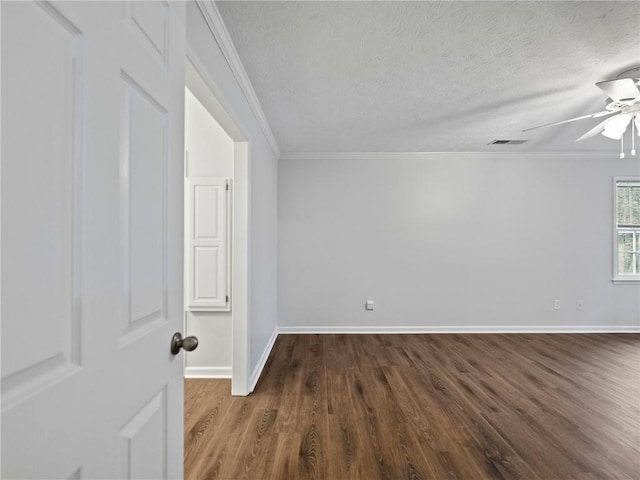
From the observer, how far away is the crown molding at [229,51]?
1749mm

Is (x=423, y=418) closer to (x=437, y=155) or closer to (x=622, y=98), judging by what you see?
(x=622, y=98)

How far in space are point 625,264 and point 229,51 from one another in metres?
5.85

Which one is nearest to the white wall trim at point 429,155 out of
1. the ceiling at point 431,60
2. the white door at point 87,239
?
the ceiling at point 431,60

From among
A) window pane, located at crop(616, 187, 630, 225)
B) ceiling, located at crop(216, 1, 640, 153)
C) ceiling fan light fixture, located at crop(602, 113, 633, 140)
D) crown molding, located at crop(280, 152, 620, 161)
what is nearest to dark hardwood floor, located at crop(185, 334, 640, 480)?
window pane, located at crop(616, 187, 630, 225)

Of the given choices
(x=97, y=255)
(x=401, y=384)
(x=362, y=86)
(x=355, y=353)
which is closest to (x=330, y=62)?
(x=362, y=86)

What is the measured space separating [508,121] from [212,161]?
9.97 feet

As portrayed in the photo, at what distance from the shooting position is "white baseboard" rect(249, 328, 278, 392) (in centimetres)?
295

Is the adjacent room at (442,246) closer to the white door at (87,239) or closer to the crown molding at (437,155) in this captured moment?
the crown molding at (437,155)

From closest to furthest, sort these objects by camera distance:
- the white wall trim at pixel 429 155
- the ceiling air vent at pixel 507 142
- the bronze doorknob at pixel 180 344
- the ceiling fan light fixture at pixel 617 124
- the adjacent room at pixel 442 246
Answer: the bronze doorknob at pixel 180 344
the adjacent room at pixel 442 246
the ceiling fan light fixture at pixel 617 124
the ceiling air vent at pixel 507 142
the white wall trim at pixel 429 155

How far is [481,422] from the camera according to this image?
93.4 inches

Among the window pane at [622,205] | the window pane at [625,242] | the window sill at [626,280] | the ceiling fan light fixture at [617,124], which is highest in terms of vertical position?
the ceiling fan light fixture at [617,124]

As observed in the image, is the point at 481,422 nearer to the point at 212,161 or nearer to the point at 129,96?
the point at 129,96

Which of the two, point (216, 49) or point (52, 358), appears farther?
point (216, 49)

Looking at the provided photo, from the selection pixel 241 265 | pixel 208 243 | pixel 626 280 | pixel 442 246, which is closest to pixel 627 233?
pixel 626 280
